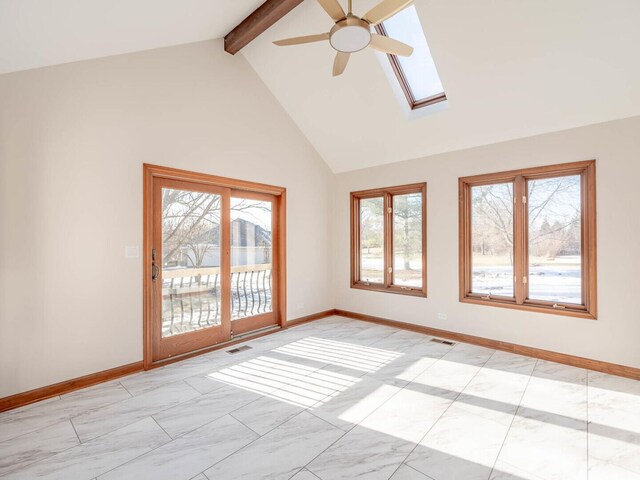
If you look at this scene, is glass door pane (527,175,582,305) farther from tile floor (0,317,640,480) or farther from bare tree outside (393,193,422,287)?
bare tree outside (393,193,422,287)

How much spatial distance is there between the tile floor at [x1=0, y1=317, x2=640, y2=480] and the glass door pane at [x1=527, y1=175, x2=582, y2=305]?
0.87 meters

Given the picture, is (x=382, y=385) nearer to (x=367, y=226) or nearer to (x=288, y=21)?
(x=367, y=226)

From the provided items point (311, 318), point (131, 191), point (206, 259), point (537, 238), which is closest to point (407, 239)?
point (537, 238)

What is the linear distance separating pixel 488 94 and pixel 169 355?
15.3 ft

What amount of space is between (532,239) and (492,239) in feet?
1.43

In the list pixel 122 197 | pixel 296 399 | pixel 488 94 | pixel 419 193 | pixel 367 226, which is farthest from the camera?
pixel 367 226

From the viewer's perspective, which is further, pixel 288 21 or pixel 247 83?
pixel 247 83

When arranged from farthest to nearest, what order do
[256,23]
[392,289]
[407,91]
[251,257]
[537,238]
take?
[392,289] < [251,257] < [407,91] < [537,238] < [256,23]

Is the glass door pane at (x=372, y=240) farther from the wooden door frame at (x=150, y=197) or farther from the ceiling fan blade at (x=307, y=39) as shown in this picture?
the ceiling fan blade at (x=307, y=39)

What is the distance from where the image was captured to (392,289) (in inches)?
196

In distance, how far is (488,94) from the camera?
344 cm

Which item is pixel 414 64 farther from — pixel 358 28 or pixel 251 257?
pixel 251 257

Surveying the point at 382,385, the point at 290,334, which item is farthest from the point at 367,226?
the point at 382,385

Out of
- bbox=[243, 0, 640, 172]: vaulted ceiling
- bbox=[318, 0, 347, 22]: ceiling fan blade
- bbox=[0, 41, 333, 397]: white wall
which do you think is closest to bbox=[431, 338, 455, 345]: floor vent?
bbox=[243, 0, 640, 172]: vaulted ceiling
